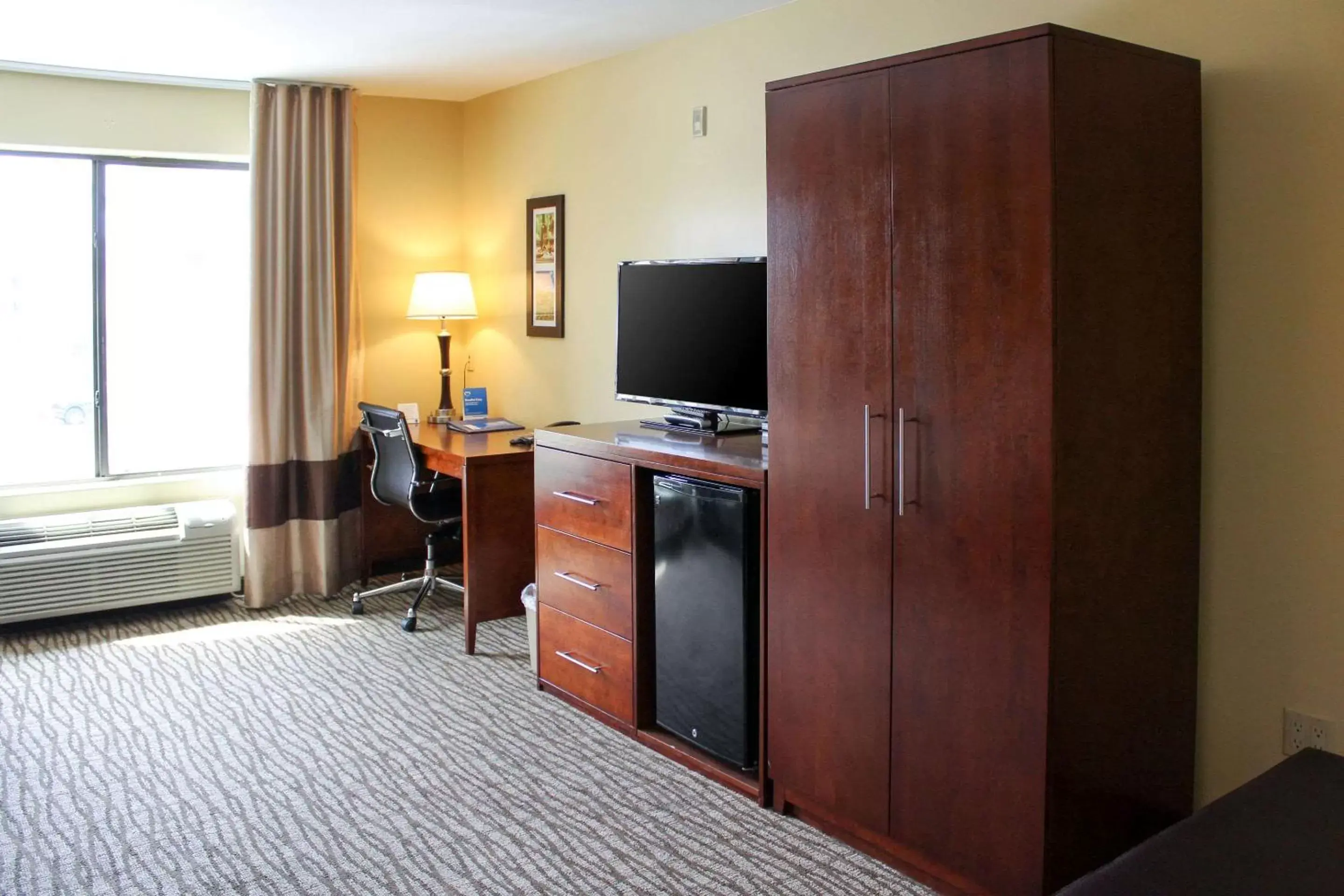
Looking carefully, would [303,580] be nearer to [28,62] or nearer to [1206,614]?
[28,62]

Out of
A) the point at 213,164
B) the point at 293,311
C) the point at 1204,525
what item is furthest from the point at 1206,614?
the point at 213,164

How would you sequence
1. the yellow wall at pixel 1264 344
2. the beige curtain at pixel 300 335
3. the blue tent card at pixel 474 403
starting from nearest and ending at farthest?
the yellow wall at pixel 1264 344
the beige curtain at pixel 300 335
the blue tent card at pixel 474 403

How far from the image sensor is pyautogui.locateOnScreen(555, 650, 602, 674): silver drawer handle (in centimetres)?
352

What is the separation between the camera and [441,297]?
5117 mm

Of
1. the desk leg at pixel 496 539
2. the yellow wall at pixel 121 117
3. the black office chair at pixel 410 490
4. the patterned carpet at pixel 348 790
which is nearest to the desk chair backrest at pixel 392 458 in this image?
the black office chair at pixel 410 490

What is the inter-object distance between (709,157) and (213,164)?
98.4 inches

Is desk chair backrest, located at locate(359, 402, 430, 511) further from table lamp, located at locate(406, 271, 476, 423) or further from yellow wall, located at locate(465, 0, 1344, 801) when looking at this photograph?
yellow wall, located at locate(465, 0, 1344, 801)

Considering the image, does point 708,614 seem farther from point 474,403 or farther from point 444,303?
point 444,303

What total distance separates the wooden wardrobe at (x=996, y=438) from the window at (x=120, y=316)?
3.24 metres

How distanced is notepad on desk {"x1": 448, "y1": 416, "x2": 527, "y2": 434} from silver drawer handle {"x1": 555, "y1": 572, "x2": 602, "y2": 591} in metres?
1.40

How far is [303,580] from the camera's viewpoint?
16.7 feet

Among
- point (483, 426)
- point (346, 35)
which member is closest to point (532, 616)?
point (483, 426)

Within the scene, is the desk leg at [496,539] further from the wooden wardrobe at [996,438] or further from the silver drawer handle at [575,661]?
the wooden wardrobe at [996,438]

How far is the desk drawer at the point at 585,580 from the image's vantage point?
132 inches
